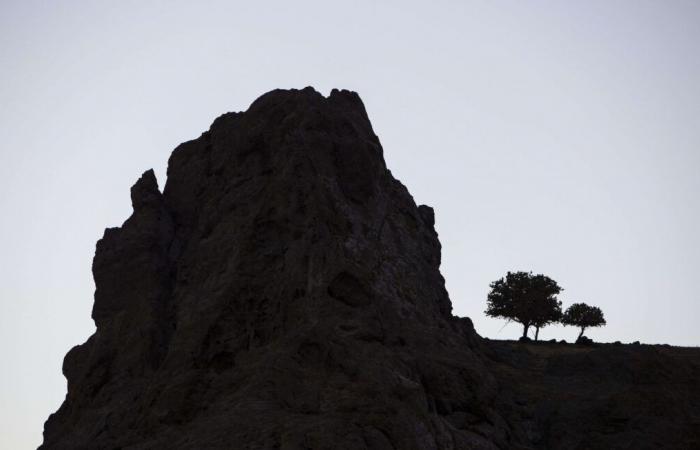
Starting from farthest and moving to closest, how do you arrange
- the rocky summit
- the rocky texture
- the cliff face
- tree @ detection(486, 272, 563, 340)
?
tree @ detection(486, 272, 563, 340)
the rocky texture
the rocky summit
the cliff face

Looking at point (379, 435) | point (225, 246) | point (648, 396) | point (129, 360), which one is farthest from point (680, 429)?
point (129, 360)

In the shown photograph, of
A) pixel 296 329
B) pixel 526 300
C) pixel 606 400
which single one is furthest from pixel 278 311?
pixel 526 300

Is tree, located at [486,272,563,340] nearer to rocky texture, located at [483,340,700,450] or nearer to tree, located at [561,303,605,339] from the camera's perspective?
tree, located at [561,303,605,339]

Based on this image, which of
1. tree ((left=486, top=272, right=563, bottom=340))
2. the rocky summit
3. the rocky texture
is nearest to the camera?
the rocky summit

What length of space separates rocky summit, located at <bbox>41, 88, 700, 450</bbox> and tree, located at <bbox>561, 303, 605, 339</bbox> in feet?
119

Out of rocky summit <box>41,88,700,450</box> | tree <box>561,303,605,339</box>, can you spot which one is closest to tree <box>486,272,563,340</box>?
tree <box>561,303,605,339</box>

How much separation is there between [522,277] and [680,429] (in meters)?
42.6

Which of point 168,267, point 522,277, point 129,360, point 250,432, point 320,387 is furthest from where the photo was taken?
point 522,277

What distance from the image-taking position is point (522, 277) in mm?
63281

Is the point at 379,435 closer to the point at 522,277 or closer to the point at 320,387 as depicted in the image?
the point at 320,387

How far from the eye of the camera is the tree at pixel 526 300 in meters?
60.6

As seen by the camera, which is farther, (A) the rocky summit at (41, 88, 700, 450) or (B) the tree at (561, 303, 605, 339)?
(B) the tree at (561, 303, 605, 339)

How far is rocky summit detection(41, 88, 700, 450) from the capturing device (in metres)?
17.1

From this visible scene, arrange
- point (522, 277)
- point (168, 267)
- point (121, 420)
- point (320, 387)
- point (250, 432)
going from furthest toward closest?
1. point (522, 277)
2. point (168, 267)
3. point (121, 420)
4. point (320, 387)
5. point (250, 432)
